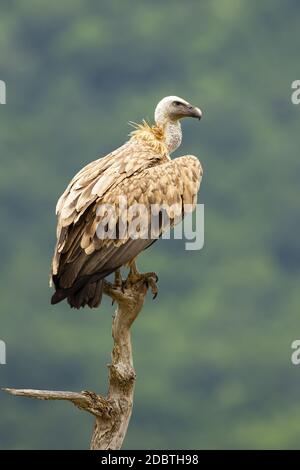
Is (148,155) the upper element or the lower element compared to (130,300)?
upper

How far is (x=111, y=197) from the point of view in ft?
51.3

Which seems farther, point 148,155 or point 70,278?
point 148,155

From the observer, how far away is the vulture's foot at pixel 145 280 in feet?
51.5

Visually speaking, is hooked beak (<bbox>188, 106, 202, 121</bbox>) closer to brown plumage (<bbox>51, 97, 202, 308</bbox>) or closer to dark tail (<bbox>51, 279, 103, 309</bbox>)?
brown plumage (<bbox>51, 97, 202, 308</bbox>)

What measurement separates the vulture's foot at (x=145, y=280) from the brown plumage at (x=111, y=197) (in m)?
0.28

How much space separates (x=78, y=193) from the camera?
15688 mm

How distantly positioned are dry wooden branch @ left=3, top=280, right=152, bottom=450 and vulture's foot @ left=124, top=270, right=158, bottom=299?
1.1 inches

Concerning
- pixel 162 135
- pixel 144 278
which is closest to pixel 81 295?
pixel 144 278

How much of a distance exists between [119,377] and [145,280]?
3.37ft

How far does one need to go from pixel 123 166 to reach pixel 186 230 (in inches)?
39.0

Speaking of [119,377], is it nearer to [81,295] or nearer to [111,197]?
[81,295]

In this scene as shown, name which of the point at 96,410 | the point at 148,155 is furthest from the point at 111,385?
the point at 148,155
